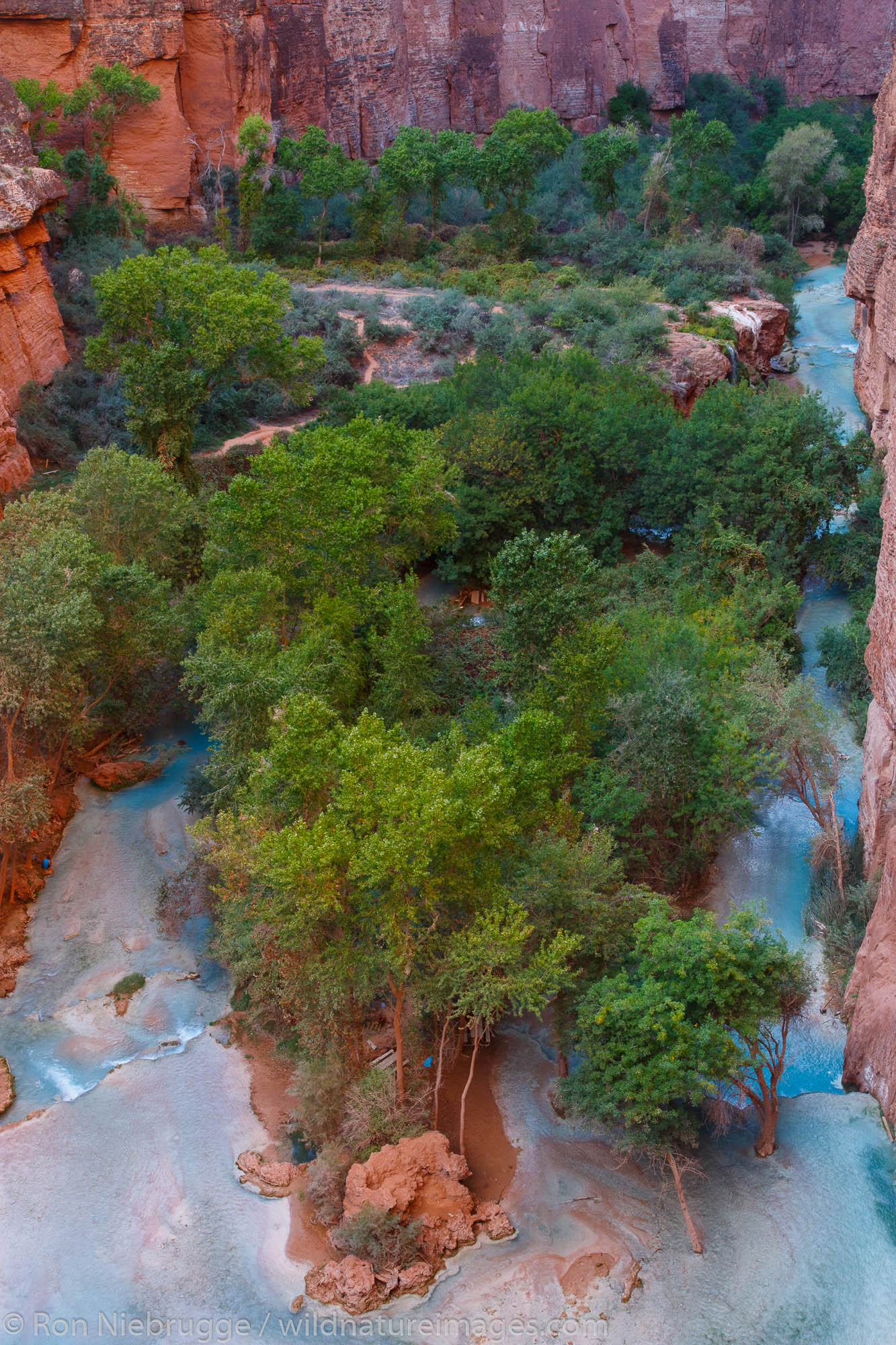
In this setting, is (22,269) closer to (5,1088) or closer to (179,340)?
(179,340)

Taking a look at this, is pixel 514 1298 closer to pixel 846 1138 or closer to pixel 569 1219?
pixel 569 1219

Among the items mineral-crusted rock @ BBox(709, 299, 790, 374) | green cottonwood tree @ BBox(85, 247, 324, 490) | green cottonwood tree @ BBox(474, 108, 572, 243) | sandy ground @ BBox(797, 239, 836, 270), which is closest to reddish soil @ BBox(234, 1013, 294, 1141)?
green cottonwood tree @ BBox(85, 247, 324, 490)

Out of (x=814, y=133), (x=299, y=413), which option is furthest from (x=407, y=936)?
(x=814, y=133)

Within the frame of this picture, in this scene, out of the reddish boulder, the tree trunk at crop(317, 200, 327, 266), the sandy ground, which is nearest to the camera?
the reddish boulder

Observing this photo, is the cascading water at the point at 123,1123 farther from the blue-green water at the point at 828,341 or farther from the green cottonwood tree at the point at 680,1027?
the blue-green water at the point at 828,341

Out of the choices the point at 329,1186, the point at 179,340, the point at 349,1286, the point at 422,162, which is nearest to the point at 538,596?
the point at 329,1186

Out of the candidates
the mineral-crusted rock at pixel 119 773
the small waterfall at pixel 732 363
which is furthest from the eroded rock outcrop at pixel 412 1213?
the small waterfall at pixel 732 363

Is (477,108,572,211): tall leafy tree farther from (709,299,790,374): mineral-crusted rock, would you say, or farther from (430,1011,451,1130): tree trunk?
(430,1011,451,1130): tree trunk
